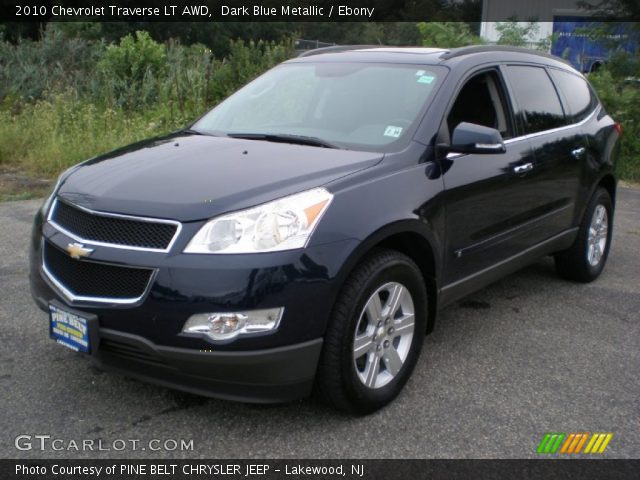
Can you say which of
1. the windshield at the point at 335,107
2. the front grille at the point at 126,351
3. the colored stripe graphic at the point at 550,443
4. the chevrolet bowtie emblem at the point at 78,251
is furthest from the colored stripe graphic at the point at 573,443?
the chevrolet bowtie emblem at the point at 78,251

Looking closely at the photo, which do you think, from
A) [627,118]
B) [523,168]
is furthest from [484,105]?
[627,118]

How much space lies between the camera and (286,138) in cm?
385

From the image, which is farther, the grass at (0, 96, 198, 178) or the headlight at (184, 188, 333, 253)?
the grass at (0, 96, 198, 178)

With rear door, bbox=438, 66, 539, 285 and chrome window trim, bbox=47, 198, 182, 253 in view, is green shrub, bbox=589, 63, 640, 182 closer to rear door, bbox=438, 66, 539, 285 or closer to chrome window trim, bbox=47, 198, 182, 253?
rear door, bbox=438, 66, 539, 285

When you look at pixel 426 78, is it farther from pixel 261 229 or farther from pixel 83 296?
pixel 83 296

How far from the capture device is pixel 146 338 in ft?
9.35

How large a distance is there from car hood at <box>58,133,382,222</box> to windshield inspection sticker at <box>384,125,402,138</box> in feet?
0.87

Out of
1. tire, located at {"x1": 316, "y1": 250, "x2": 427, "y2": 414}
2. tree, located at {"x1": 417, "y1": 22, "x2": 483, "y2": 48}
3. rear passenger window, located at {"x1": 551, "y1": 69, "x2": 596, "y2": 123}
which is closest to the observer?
tire, located at {"x1": 316, "y1": 250, "x2": 427, "y2": 414}

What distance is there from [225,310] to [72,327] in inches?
28.8

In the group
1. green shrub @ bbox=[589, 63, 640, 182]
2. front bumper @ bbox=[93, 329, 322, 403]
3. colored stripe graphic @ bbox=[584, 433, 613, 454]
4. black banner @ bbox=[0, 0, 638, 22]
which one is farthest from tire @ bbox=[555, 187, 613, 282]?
black banner @ bbox=[0, 0, 638, 22]

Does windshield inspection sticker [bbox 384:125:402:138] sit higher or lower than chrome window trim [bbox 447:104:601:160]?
higher

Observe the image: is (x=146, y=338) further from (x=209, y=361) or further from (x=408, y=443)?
(x=408, y=443)

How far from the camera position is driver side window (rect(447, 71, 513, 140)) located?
4.07 m
